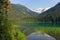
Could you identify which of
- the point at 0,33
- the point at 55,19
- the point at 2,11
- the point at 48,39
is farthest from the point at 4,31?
the point at 55,19

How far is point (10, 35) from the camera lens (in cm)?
782

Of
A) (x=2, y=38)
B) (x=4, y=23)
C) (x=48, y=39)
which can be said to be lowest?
(x=48, y=39)

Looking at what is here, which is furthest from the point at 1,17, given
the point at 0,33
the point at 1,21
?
the point at 0,33

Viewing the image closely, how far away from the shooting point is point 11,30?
797 centimetres

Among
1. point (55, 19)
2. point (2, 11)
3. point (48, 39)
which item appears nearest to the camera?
point (2, 11)

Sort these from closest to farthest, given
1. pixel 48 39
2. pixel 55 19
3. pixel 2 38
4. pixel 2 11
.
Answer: pixel 2 38
pixel 2 11
pixel 48 39
pixel 55 19

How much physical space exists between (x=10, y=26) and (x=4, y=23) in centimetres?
26

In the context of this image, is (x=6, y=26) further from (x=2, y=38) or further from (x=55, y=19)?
(x=55, y=19)

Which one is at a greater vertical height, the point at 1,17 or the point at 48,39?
the point at 1,17

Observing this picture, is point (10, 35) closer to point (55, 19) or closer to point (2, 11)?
point (2, 11)

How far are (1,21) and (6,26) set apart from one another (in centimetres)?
28

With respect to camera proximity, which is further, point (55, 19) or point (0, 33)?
point (55, 19)

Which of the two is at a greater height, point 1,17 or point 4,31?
point 1,17

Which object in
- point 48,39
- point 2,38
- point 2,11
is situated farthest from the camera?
point 48,39
